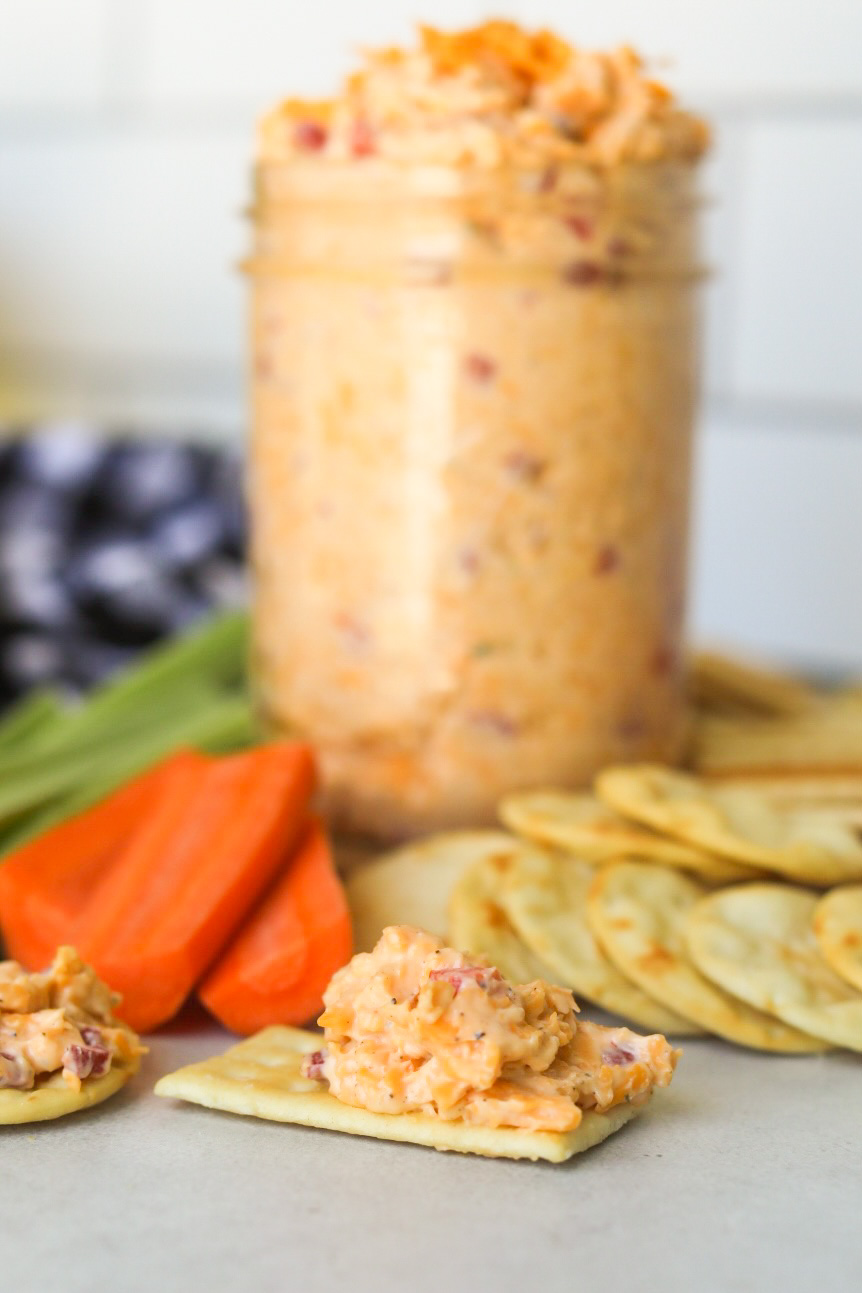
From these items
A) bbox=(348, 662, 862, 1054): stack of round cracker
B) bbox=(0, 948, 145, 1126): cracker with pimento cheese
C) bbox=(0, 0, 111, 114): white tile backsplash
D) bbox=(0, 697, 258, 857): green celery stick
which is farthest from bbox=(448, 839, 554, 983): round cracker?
bbox=(0, 0, 111, 114): white tile backsplash

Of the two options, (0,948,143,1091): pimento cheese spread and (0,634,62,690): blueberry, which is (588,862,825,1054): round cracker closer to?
(0,948,143,1091): pimento cheese spread

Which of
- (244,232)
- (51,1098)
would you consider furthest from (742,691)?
(244,232)

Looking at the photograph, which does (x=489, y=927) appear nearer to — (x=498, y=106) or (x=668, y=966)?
(x=668, y=966)

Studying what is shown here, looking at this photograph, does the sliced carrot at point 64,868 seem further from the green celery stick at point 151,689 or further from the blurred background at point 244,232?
the blurred background at point 244,232

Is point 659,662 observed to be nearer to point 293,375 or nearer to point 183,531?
point 293,375

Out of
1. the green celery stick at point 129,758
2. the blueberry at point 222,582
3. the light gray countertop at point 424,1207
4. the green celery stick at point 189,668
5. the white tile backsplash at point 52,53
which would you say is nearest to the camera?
the light gray countertop at point 424,1207

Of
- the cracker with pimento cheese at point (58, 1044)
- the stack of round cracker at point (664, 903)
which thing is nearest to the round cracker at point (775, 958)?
the stack of round cracker at point (664, 903)

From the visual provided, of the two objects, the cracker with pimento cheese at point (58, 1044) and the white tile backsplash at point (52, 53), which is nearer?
the cracker with pimento cheese at point (58, 1044)
